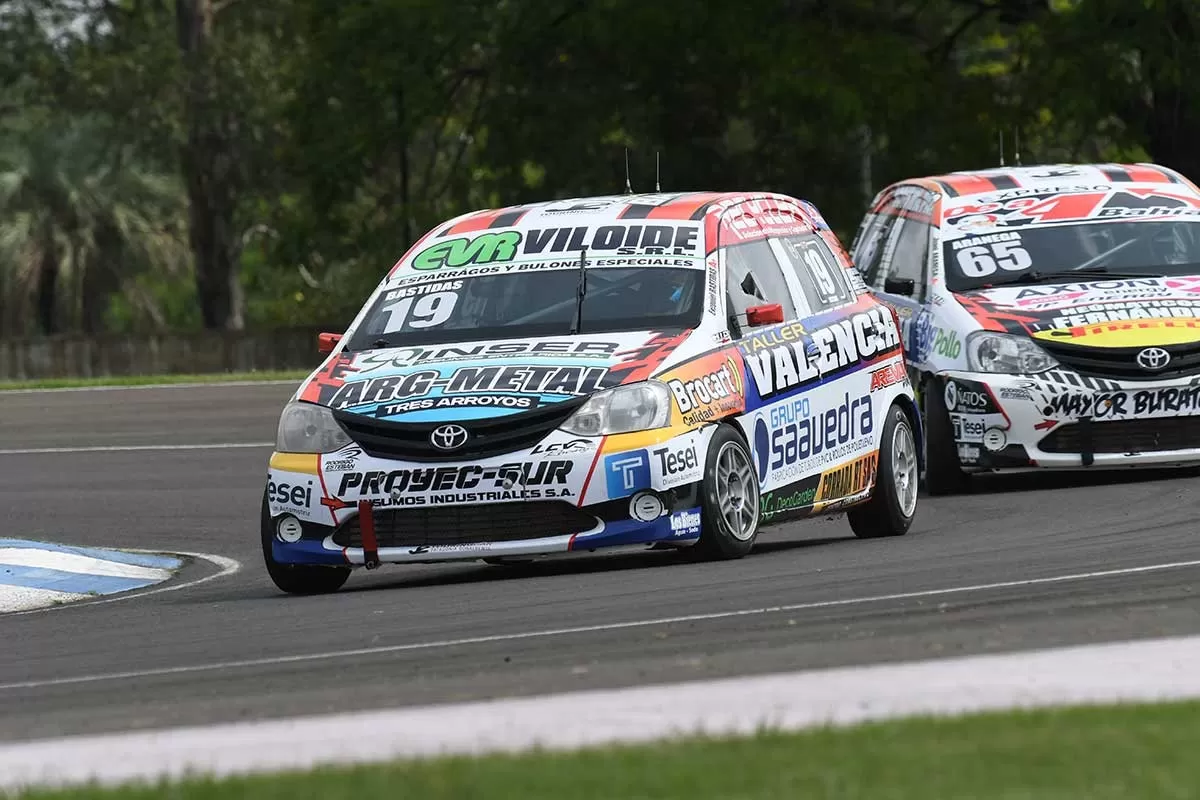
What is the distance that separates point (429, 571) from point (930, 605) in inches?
162

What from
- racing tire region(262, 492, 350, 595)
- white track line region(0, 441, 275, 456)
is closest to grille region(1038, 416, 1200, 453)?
racing tire region(262, 492, 350, 595)

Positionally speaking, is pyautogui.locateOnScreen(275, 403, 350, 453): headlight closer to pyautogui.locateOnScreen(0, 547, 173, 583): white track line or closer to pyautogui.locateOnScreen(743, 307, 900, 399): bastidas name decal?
pyautogui.locateOnScreen(743, 307, 900, 399): bastidas name decal

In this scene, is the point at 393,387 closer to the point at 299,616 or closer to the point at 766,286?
the point at 299,616

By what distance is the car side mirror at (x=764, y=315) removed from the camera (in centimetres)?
1141

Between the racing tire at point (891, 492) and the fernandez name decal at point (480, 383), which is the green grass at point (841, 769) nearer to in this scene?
the fernandez name decal at point (480, 383)

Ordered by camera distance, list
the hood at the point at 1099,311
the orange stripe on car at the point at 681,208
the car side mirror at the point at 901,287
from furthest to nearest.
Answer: the car side mirror at the point at 901,287 → the hood at the point at 1099,311 → the orange stripe on car at the point at 681,208

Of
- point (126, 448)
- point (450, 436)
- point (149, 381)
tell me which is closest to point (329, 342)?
point (450, 436)

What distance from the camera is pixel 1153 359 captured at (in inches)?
560

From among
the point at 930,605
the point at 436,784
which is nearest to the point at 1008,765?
the point at 436,784

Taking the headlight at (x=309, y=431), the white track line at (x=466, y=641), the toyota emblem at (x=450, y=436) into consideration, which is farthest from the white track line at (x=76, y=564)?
the white track line at (x=466, y=641)

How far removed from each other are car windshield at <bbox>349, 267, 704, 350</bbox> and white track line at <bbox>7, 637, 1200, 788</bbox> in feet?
13.6

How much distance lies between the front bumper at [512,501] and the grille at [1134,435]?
4376 millimetres

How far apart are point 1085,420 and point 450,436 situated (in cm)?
524

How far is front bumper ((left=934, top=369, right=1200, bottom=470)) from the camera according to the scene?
14273mm
